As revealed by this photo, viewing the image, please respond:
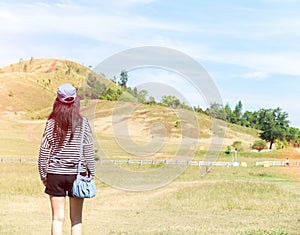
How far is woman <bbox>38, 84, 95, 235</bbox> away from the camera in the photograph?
21.6ft

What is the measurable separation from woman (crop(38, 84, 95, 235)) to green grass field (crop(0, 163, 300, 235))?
338 cm

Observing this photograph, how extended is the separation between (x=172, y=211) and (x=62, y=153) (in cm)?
717

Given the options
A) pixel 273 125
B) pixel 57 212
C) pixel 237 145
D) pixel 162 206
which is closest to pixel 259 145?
pixel 237 145

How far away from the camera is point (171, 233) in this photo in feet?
31.4

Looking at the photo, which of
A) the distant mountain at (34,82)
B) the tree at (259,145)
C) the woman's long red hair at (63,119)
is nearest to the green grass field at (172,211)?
the woman's long red hair at (63,119)

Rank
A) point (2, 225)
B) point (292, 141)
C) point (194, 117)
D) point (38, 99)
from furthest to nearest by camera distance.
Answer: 1. point (38, 99)
2. point (292, 141)
3. point (194, 117)
4. point (2, 225)

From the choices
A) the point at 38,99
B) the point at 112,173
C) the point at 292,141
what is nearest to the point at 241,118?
the point at 292,141

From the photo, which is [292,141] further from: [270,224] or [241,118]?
[270,224]

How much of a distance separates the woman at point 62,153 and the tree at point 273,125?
74.7m

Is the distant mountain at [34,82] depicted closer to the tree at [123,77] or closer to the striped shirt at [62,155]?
the tree at [123,77]

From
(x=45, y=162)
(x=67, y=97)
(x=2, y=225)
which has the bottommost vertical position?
(x=2, y=225)

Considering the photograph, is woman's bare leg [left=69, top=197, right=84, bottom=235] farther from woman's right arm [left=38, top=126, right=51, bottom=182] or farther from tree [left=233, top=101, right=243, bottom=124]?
tree [left=233, top=101, right=243, bottom=124]

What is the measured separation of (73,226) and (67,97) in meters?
1.49

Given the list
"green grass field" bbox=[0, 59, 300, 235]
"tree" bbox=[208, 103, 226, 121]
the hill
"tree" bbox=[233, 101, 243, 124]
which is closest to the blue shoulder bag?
"green grass field" bbox=[0, 59, 300, 235]
